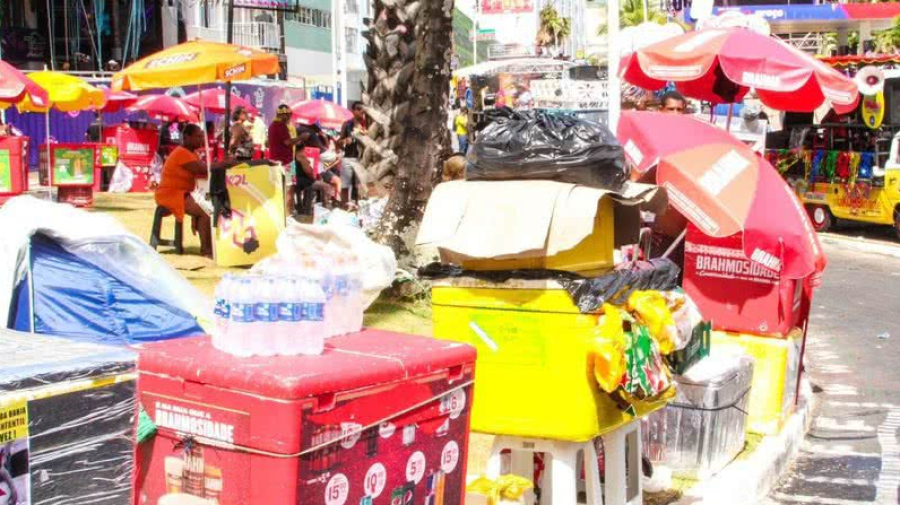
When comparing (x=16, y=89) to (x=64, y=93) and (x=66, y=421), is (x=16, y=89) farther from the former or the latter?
(x=66, y=421)

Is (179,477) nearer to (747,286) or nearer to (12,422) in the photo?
(12,422)

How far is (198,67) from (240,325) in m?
10.2

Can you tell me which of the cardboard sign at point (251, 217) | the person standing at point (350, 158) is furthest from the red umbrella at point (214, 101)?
the cardboard sign at point (251, 217)

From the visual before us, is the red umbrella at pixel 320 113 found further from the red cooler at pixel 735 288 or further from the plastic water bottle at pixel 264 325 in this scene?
the plastic water bottle at pixel 264 325

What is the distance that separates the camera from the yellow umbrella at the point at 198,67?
1305 centimetres

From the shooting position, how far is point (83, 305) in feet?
17.1

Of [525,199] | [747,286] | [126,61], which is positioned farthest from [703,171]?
[126,61]

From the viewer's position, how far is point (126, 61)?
122 ft

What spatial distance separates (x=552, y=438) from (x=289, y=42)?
51.8 metres

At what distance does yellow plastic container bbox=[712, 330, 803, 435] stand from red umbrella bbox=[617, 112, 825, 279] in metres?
0.65

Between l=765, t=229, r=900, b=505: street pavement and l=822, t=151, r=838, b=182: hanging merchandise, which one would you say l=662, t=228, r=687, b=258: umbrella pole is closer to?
l=765, t=229, r=900, b=505: street pavement

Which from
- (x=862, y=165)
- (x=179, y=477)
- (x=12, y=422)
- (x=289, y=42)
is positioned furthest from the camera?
(x=289, y=42)

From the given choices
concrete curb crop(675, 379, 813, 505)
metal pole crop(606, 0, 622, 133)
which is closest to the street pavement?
concrete curb crop(675, 379, 813, 505)

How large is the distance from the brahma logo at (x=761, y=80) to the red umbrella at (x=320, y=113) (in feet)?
60.4
